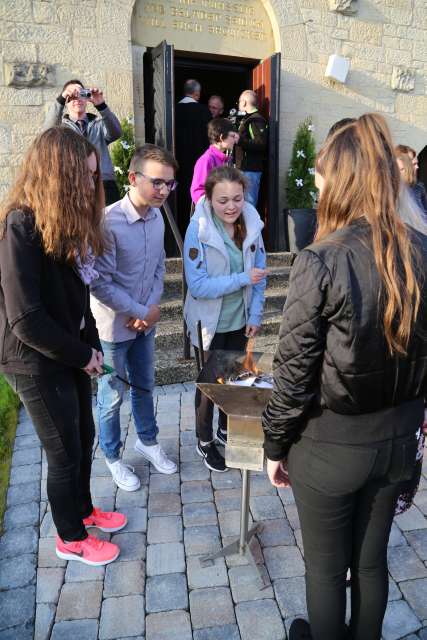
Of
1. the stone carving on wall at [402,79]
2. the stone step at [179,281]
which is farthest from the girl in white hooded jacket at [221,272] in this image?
the stone carving on wall at [402,79]

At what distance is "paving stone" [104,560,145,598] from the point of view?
230 centimetres

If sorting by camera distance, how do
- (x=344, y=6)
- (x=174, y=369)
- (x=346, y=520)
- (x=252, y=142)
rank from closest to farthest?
(x=346, y=520)
(x=174, y=369)
(x=252, y=142)
(x=344, y=6)

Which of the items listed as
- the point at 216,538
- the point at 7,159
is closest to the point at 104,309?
the point at 216,538

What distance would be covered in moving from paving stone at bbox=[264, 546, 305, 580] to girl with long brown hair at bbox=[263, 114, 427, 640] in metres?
0.72

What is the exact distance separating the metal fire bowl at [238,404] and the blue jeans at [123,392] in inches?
29.3

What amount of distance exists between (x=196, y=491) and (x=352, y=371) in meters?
1.97

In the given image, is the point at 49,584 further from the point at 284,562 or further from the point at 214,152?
the point at 214,152

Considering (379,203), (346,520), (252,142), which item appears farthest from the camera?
(252,142)

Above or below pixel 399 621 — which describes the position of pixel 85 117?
above

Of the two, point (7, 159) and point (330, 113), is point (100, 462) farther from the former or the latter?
point (330, 113)

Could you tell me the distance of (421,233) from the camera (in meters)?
1.48

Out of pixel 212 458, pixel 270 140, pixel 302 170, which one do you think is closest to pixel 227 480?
pixel 212 458

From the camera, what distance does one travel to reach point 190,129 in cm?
643

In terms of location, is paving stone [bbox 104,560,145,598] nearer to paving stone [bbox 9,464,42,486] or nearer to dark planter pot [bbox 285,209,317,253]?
paving stone [bbox 9,464,42,486]
